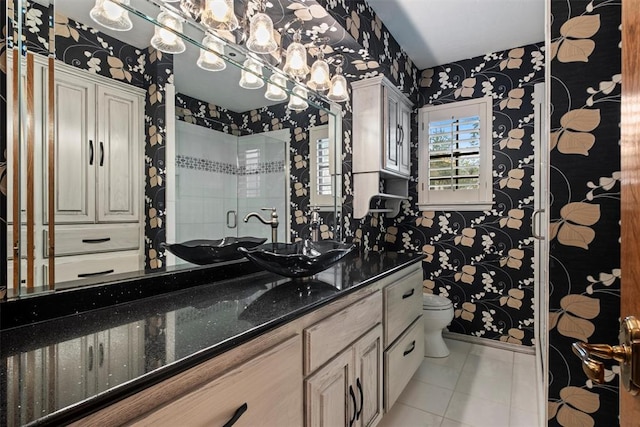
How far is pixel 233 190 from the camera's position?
1.58 meters

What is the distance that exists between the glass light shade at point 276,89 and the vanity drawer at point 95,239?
1.03m

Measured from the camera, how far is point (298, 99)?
80.5 inches

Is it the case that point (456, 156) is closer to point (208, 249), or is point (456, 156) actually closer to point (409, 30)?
point (409, 30)

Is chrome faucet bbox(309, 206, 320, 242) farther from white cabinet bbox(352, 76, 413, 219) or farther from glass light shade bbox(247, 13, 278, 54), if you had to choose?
glass light shade bbox(247, 13, 278, 54)

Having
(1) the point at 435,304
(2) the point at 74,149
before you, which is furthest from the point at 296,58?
(1) the point at 435,304

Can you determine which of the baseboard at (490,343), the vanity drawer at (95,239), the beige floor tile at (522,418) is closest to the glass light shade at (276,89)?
the vanity drawer at (95,239)

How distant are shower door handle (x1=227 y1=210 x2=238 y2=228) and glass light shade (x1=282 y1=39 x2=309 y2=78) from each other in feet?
3.01

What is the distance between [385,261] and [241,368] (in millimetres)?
1337

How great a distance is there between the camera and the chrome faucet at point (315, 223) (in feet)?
7.21

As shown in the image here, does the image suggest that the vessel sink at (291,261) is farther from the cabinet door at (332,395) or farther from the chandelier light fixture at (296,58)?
the chandelier light fixture at (296,58)

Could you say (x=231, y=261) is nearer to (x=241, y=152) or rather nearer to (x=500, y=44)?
(x=241, y=152)

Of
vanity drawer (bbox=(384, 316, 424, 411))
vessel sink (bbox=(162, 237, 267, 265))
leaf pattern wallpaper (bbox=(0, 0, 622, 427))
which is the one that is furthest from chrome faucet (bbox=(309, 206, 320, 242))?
vanity drawer (bbox=(384, 316, 424, 411))

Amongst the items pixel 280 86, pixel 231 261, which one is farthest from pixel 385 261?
pixel 280 86

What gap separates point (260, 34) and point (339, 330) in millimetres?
1409
